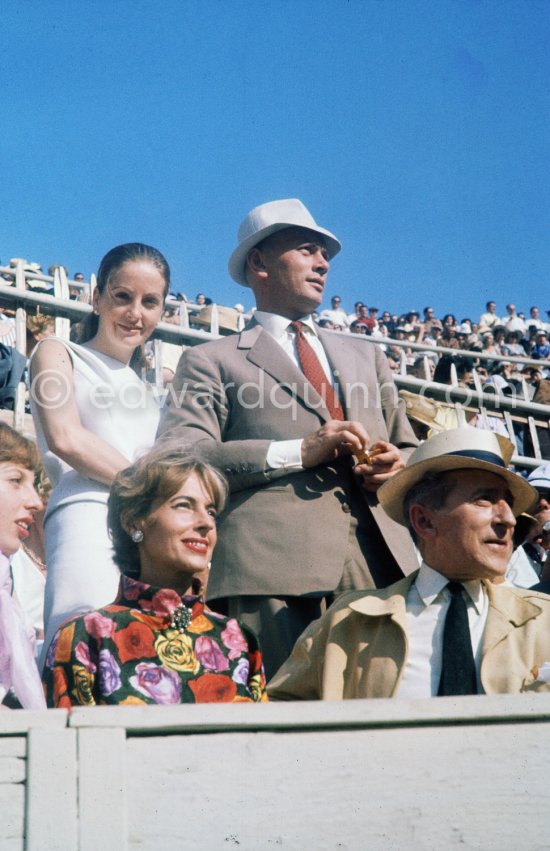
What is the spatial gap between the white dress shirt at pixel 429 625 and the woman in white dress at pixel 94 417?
0.91m

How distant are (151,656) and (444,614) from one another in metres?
0.86

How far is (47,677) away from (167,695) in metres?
Answer: 0.30

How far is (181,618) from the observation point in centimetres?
328

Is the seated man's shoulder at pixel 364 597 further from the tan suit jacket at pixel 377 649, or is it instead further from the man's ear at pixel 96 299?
the man's ear at pixel 96 299

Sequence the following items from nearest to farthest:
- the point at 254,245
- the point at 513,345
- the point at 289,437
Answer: the point at 289,437 → the point at 254,245 → the point at 513,345

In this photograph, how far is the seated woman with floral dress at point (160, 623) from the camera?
309cm

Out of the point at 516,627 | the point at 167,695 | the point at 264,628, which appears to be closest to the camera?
the point at 167,695

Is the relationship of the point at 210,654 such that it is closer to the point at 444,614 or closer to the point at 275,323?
A: the point at 444,614

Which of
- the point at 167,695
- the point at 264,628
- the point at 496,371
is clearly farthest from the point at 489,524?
the point at 496,371

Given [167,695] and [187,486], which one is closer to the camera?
[167,695]

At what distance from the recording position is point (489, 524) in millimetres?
3621

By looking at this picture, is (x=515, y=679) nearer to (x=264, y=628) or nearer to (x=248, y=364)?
(x=264, y=628)

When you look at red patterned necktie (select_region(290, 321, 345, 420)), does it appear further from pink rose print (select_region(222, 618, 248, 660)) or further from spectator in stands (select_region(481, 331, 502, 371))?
spectator in stands (select_region(481, 331, 502, 371))

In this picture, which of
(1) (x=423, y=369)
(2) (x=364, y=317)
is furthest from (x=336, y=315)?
(1) (x=423, y=369)
